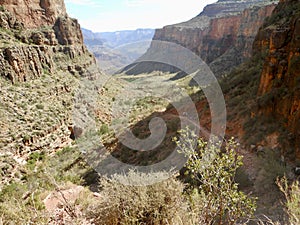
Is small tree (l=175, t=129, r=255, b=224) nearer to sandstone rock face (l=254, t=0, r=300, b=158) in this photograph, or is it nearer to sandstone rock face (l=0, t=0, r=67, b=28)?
sandstone rock face (l=254, t=0, r=300, b=158)

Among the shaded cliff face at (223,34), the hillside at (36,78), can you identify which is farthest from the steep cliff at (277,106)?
the shaded cliff face at (223,34)

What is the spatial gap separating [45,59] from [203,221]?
71.1ft

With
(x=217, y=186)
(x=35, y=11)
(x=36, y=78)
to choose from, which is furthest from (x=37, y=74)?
(x=217, y=186)

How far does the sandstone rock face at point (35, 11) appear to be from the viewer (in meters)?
21.7

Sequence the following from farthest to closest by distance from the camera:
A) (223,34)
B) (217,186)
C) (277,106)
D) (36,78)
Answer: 1. (223,34)
2. (36,78)
3. (277,106)
4. (217,186)

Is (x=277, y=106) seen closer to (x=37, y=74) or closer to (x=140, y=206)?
(x=140, y=206)

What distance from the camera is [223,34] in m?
56.7

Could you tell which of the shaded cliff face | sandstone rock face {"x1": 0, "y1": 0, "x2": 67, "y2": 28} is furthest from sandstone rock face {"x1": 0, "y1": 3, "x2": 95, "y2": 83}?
the shaded cliff face

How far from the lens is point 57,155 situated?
52.3 feet

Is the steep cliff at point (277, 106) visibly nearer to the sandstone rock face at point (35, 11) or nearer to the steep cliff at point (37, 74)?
the steep cliff at point (37, 74)

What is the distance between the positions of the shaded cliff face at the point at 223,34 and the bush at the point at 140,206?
33626mm

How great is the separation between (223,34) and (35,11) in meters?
44.5

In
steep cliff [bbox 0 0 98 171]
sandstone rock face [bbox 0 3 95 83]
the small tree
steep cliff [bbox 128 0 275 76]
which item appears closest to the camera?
the small tree

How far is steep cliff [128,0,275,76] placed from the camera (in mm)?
40562
